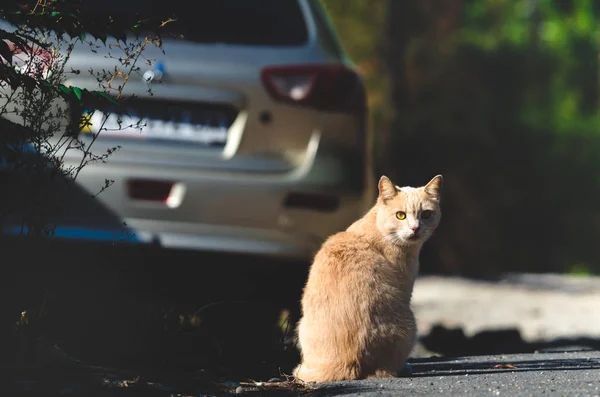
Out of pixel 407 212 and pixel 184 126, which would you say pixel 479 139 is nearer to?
pixel 184 126

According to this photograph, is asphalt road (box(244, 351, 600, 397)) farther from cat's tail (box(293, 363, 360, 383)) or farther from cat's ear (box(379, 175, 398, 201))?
cat's ear (box(379, 175, 398, 201))

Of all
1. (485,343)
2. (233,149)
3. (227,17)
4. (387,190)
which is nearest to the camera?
(387,190)

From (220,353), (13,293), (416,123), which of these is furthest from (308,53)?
(416,123)

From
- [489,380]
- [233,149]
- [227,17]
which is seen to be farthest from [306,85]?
[489,380]

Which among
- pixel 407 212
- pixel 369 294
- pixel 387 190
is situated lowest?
pixel 369 294

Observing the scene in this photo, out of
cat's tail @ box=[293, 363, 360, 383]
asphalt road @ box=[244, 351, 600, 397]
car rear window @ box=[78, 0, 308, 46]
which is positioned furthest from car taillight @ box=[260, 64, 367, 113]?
cat's tail @ box=[293, 363, 360, 383]

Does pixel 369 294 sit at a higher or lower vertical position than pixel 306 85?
lower

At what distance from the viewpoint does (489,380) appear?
4863mm

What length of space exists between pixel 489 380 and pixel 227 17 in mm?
2830

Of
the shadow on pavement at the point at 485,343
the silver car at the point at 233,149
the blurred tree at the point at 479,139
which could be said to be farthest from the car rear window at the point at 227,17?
the blurred tree at the point at 479,139

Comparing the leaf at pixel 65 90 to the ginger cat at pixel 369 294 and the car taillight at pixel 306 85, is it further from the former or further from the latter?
the car taillight at pixel 306 85

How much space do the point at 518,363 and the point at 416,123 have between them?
1491 centimetres

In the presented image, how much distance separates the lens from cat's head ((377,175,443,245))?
5125 millimetres

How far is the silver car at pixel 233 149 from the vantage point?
236 inches
